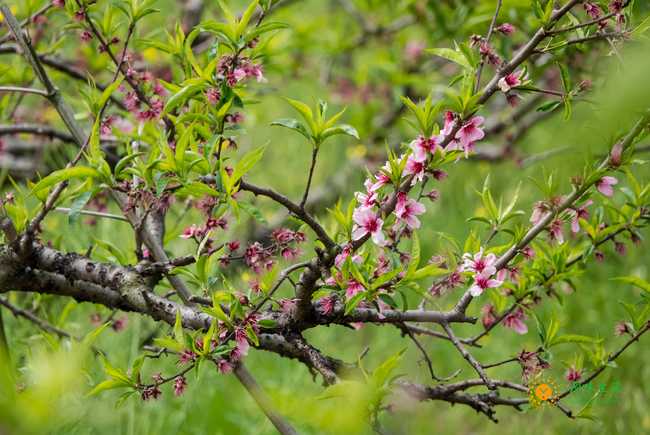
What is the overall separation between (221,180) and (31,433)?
78 cm

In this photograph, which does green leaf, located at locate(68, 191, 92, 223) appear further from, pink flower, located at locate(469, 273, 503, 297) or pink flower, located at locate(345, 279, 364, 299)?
pink flower, located at locate(469, 273, 503, 297)

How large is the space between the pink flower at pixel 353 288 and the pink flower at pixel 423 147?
0.27 metres

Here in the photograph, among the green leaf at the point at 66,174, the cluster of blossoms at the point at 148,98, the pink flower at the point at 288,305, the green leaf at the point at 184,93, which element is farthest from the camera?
the cluster of blossoms at the point at 148,98

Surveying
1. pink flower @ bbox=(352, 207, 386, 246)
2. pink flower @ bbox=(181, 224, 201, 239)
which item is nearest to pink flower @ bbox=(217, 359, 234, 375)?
pink flower @ bbox=(181, 224, 201, 239)

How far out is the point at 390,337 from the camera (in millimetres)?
3891

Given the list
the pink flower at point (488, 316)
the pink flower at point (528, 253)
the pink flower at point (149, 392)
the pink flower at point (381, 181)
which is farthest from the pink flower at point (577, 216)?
the pink flower at point (149, 392)

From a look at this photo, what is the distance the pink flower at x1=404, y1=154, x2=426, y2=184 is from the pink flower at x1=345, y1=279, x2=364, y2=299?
231 millimetres

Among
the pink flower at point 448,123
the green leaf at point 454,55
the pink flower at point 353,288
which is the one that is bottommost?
the pink flower at point 353,288

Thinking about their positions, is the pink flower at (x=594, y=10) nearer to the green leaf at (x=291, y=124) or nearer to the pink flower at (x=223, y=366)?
the green leaf at (x=291, y=124)

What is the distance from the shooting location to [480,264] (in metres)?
1.55

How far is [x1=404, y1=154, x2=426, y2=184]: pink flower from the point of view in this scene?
1408 millimetres

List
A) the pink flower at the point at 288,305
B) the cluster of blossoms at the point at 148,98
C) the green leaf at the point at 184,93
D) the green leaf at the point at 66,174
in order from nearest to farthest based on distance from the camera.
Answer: the green leaf at the point at 66,174, the green leaf at the point at 184,93, the pink flower at the point at 288,305, the cluster of blossoms at the point at 148,98

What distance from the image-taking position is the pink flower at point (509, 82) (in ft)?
4.69

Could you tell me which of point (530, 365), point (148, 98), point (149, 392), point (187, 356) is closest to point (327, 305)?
point (187, 356)
